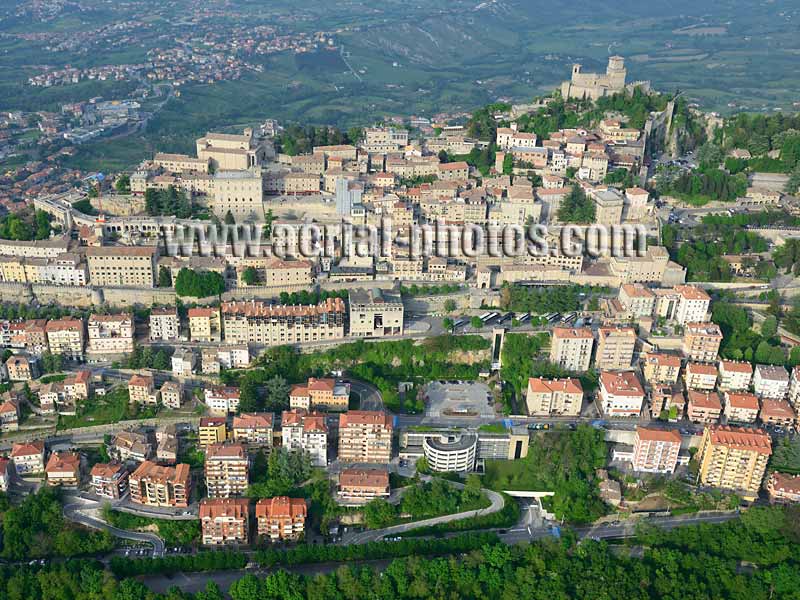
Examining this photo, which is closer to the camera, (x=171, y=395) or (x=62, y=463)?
(x=62, y=463)

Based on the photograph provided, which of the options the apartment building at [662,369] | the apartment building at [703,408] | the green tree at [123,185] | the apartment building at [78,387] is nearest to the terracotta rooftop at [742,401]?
the apartment building at [703,408]

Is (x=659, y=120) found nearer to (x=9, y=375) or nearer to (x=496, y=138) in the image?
(x=496, y=138)

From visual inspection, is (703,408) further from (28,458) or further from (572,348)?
(28,458)

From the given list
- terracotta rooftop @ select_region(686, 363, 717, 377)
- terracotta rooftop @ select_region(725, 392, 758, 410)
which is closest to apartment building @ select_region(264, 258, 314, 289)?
terracotta rooftop @ select_region(686, 363, 717, 377)

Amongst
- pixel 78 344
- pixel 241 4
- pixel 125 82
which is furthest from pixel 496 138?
pixel 241 4

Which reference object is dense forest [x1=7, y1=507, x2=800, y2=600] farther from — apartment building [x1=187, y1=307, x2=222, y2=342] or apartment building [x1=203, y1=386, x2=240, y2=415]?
apartment building [x1=187, y1=307, x2=222, y2=342]

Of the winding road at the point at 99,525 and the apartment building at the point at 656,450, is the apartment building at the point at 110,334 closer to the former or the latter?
the winding road at the point at 99,525

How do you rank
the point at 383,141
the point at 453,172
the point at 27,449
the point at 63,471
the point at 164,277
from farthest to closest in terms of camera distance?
the point at 383,141, the point at 453,172, the point at 164,277, the point at 27,449, the point at 63,471

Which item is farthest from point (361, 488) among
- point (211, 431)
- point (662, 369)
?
point (662, 369)
